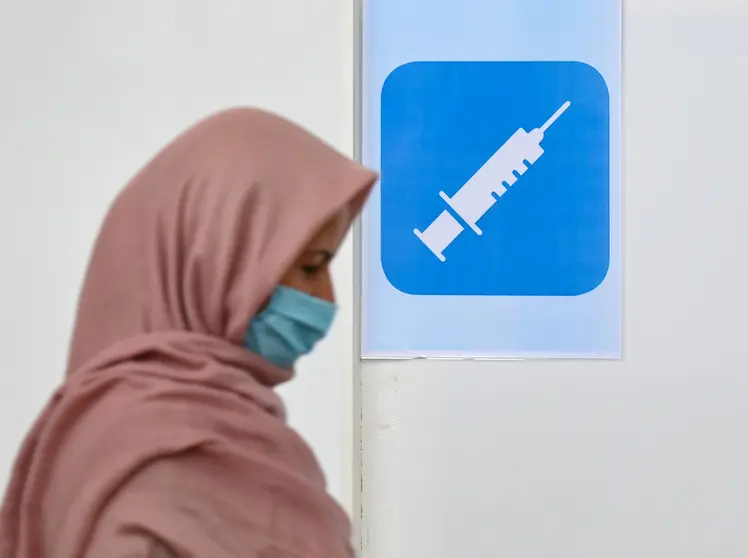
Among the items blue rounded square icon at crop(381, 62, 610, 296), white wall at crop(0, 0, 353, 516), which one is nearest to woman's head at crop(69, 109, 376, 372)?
white wall at crop(0, 0, 353, 516)

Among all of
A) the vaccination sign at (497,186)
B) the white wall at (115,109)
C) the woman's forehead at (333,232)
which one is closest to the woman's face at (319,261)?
the woman's forehead at (333,232)

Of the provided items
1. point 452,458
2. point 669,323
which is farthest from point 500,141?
point 452,458

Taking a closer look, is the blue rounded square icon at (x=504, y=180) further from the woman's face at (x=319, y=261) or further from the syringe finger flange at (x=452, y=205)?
the woman's face at (x=319, y=261)

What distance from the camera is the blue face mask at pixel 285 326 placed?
1.84 feet

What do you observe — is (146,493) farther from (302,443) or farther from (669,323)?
(669,323)

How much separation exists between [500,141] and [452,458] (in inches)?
17.7

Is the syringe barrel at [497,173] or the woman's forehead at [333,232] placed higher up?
the syringe barrel at [497,173]

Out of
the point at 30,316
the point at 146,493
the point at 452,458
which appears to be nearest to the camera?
the point at 146,493

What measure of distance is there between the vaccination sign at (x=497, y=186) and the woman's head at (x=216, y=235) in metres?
0.47

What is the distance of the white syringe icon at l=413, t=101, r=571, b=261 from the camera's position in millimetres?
1045

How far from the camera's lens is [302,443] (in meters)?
0.58

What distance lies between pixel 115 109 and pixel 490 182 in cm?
51

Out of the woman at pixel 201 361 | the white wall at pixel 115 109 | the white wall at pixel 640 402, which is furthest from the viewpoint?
the white wall at pixel 640 402

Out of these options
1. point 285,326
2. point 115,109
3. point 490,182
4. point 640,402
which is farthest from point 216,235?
point 640,402
